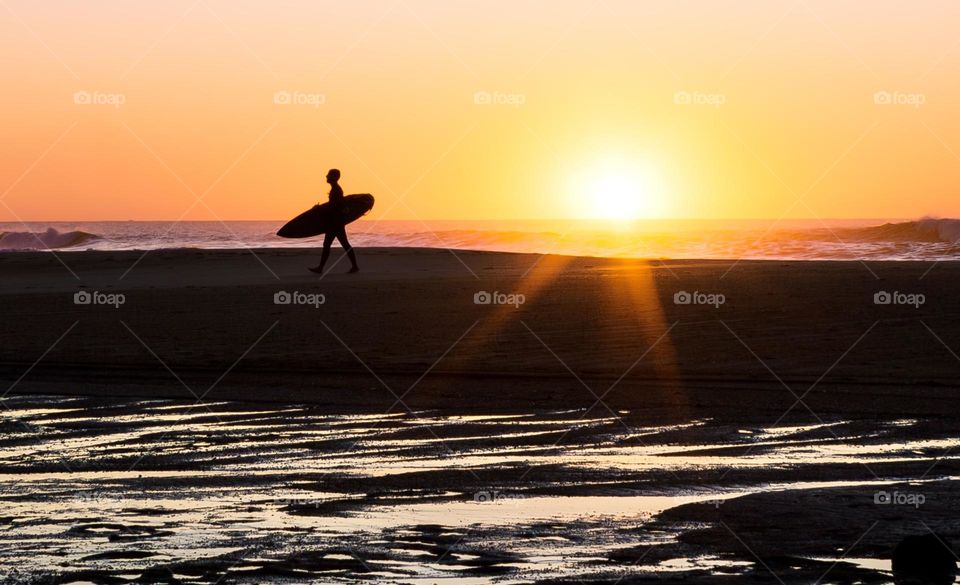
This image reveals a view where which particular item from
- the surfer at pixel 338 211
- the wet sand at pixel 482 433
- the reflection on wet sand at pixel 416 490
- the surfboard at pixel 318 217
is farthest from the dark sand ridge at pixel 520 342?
the surfboard at pixel 318 217

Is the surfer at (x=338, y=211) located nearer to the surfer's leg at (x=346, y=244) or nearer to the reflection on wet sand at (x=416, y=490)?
the surfer's leg at (x=346, y=244)

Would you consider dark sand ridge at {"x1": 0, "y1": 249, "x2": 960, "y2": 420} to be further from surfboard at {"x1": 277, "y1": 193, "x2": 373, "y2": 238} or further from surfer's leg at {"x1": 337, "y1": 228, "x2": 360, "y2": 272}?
surfboard at {"x1": 277, "y1": 193, "x2": 373, "y2": 238}

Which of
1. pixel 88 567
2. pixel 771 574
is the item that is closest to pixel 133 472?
pixel 88 567

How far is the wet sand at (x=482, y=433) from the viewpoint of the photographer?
269 inches

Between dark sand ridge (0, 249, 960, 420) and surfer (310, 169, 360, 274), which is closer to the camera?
dark sand ridge (0, 249, 960, 420)

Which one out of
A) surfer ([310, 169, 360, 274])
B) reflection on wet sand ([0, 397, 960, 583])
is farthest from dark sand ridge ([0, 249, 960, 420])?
reflection on wet sand ([0, 397, 960, 583])

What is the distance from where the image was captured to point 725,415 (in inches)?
454

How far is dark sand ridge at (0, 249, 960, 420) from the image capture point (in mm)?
12914

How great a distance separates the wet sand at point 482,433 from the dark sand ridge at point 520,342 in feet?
0.23

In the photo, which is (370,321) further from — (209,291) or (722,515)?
(722,515)

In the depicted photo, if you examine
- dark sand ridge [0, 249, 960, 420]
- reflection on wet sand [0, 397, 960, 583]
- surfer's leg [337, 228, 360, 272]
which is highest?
surfer's leg [337, 228, 360, 272]

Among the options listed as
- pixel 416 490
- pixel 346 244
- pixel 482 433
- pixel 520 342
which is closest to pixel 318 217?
pixel 346 244

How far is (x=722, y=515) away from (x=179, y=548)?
293 centimetres

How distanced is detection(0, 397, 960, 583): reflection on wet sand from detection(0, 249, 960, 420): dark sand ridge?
4.19ft
